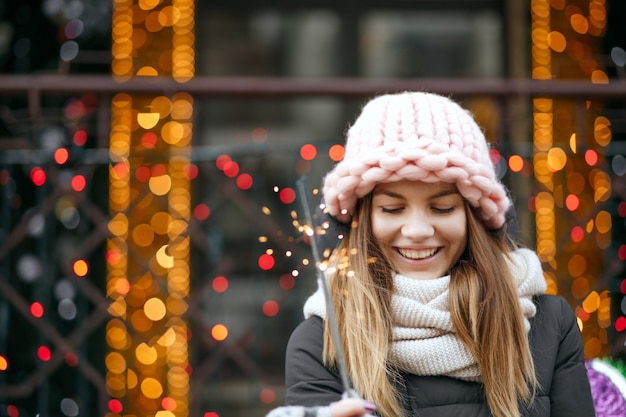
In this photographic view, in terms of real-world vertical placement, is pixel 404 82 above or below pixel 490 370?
above

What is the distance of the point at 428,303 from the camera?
2.02 metres

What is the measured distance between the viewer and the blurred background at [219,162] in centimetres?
358

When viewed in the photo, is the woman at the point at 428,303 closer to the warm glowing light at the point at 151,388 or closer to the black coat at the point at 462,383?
the black coat at the point at 462,383

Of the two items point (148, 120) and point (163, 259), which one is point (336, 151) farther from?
point (148, 120)

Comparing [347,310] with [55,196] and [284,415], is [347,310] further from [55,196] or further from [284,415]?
[55,196]

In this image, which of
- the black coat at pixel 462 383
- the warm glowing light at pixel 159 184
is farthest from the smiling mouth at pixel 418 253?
the warm glowing light at pixel 159 184

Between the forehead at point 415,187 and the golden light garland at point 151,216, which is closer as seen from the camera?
the forehead at point 415,187

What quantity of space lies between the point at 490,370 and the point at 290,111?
3.32 meters

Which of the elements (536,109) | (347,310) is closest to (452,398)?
(347,310)

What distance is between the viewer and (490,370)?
6.53ft

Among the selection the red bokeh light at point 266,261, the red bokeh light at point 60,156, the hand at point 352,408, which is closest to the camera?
the hand at point 352,408

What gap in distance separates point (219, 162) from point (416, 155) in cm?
187

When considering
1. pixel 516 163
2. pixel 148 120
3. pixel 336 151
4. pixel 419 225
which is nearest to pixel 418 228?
pixel 419 225

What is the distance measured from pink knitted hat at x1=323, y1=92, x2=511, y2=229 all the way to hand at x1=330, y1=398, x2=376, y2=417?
476mm
